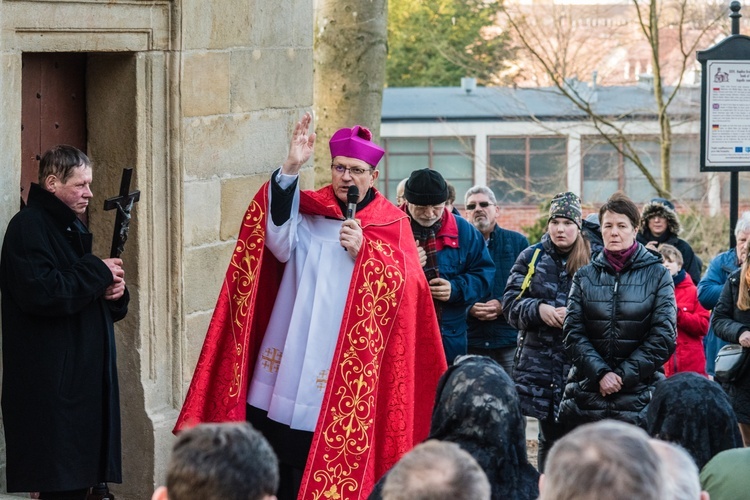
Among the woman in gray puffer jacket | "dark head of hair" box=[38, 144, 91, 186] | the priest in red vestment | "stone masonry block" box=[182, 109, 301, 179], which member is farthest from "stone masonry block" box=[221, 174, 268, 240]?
the woman in gray puffer jacket

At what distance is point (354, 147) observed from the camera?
5.54m

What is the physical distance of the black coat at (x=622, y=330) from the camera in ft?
19.4

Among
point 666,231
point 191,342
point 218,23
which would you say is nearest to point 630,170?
point 666,231

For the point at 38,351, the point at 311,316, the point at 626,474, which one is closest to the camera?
the point at 626,474

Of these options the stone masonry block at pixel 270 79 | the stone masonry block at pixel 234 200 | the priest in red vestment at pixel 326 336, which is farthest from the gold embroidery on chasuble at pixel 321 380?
the stone masonry block at pixel 270 79

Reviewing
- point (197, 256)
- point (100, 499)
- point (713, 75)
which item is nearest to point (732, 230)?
point (713, 75)

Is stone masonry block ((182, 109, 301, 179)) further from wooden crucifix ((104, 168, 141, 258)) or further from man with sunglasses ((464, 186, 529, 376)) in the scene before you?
man with sunglasses ((464, 186, 529, 376))

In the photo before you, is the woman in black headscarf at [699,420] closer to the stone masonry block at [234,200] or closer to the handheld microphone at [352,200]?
the handheld microphone at [352,200]

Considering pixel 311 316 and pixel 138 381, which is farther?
pixel 138 381

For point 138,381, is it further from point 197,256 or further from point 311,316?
point 311,316

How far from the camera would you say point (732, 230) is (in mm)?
8750

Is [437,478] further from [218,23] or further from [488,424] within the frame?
[218,23]

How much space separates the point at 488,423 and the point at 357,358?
1482mm

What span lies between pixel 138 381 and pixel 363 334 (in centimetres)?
145
